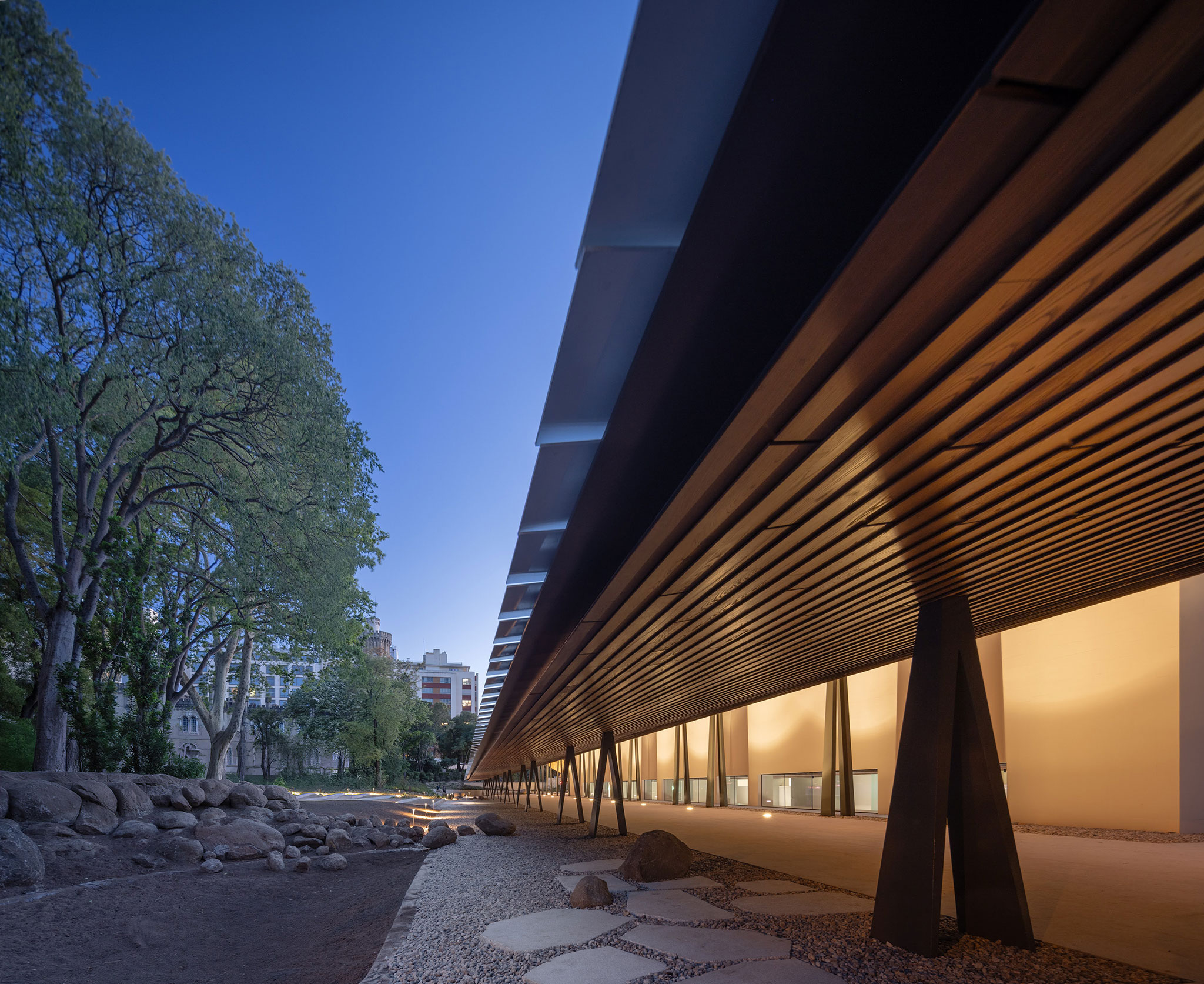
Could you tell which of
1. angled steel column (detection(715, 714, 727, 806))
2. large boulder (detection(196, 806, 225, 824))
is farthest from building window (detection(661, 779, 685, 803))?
large boulder (detection(196, 806, 225, 824))

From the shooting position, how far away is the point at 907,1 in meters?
2.38

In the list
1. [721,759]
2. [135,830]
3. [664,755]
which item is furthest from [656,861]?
[664,755]

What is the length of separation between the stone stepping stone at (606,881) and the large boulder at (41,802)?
8330mm

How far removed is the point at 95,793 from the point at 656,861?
1008cm

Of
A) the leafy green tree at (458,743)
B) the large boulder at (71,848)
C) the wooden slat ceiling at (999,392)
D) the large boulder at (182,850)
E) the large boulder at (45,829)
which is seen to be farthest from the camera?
the leafy green tree at (458,743)

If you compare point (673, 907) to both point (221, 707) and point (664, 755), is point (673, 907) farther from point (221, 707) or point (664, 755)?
point (664, 755)

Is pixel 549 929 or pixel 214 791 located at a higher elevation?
pixel 549 929

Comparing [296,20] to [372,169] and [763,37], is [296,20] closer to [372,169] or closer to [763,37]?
[372,169]

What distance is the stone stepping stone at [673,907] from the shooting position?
5.98 meters

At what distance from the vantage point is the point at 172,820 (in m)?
12.9

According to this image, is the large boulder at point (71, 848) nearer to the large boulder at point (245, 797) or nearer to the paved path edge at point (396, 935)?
the paved path edge at point (396, 935)

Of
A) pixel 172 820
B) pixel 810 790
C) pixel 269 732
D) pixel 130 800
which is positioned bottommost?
pixel 269 732

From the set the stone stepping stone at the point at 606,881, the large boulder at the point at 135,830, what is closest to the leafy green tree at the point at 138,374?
the large boulder at the point at 135,830

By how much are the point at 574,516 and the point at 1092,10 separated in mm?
4614
